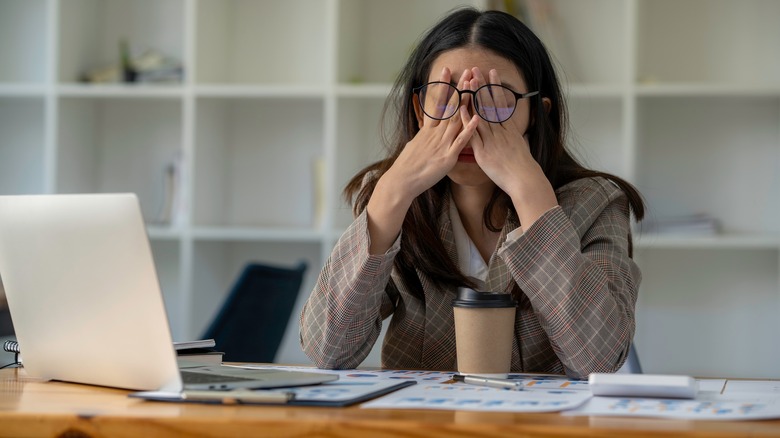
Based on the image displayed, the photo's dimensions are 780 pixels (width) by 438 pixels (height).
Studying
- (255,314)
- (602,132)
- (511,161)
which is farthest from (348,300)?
(602,132)

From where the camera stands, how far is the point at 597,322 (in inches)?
51.7

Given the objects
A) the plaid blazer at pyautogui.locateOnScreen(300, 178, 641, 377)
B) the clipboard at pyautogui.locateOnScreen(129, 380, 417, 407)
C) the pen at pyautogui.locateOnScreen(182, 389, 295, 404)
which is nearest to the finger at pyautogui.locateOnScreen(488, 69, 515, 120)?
the plaid blazer at pyautogui.locateOnScreen(300, 178, 641, 377)

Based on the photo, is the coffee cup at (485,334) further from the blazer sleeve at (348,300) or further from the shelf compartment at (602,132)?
the shelf compartment at (602,132)

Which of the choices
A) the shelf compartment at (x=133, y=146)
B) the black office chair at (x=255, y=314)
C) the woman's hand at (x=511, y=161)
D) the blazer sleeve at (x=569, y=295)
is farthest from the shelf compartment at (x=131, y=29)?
the blazer sleeve at (x=569, y=295)

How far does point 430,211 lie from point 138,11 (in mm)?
2316

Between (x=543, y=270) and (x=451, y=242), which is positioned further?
(x=451, y=242)

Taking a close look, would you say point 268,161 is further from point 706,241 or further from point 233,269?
point 706,241

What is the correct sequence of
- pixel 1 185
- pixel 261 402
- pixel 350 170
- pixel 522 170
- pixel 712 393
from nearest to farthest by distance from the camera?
pixel 261 402, pixel 712 393, pixel 522 170, pixel 350 170, pixel 1 185

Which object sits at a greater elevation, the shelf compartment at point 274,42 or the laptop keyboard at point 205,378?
the shelf compartment at point 274,42

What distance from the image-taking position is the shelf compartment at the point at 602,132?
324 cm

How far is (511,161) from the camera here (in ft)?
4.76

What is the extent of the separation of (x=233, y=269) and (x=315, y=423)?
2.76 meters

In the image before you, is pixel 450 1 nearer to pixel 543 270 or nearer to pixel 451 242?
pixel 451 242

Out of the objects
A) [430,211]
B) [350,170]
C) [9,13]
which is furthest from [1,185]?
[430,211]
